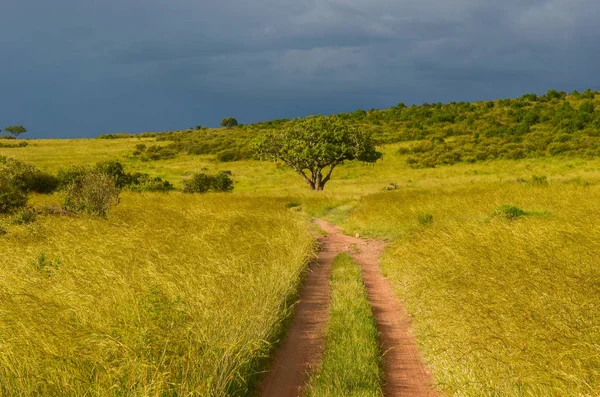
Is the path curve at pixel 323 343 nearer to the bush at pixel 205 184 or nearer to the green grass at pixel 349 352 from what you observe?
the green grass at pixel 349 352

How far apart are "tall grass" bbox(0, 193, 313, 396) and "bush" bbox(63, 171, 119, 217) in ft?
15.9

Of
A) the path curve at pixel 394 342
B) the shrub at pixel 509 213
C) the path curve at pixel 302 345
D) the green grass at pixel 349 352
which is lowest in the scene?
the path curve at pixel 394 342

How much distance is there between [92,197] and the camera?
16.2 m

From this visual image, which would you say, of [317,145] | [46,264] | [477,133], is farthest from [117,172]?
[477,133]

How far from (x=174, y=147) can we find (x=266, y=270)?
68.0 meters

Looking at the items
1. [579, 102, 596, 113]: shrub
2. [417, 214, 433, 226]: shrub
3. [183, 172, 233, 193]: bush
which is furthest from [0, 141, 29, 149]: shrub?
[579, 102, 596, 113]: shrub

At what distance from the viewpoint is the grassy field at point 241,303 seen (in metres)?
4.45

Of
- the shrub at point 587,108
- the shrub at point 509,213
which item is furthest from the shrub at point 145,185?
the shrub at point 587,108

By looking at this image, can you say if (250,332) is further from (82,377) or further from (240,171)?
(240,171)

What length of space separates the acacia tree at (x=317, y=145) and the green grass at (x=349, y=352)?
81.5 ft

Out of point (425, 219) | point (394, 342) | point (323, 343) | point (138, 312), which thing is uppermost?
point (138, 312)

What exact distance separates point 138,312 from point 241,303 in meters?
1.62

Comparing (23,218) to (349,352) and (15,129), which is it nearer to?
(349,352)

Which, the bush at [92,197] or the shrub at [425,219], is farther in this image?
the bush at [92,197]
